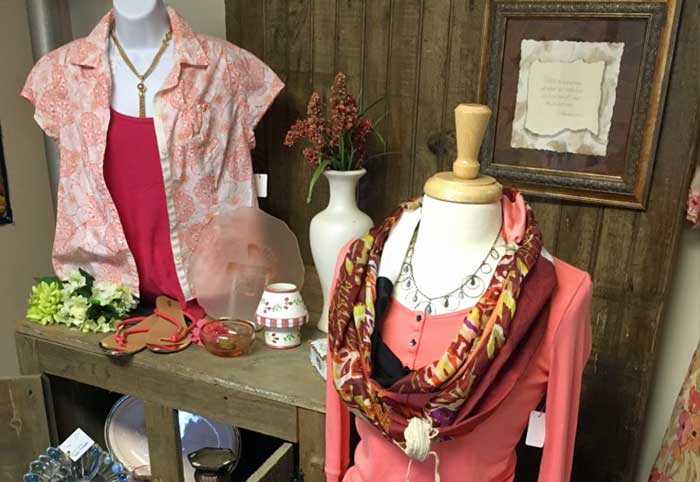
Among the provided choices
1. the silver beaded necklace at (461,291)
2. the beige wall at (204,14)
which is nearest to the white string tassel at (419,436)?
the silver beaded necklace at (461,291)

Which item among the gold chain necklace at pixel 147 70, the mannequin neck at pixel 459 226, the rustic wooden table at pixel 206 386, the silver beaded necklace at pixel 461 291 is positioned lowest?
the rustic wooden table at pixel 206 386

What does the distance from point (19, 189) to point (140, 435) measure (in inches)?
34.3

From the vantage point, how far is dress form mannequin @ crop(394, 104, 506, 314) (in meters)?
0.87

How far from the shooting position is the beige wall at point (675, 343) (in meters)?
1.28

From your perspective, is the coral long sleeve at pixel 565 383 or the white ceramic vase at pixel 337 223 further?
the white ceramic vase at pixel 337 223

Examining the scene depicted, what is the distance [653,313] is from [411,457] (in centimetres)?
68

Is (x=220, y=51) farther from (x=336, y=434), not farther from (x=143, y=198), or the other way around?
(x=336, y=434)

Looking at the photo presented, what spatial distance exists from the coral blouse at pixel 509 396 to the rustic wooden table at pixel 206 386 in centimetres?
21

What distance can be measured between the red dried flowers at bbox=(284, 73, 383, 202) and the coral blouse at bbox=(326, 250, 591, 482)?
18.1 inches

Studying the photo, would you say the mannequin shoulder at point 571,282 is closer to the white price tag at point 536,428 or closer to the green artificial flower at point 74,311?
the white price tag at point 536,428

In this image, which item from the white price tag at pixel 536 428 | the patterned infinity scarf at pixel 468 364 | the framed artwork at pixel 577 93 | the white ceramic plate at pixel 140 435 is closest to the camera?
the patterned infinity scarf at pixel 468 364

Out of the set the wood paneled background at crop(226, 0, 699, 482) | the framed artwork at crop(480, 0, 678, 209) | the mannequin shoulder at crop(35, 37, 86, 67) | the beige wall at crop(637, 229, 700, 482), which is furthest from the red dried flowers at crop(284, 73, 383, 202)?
the beige wall at crop(637, 229, 700, 482)

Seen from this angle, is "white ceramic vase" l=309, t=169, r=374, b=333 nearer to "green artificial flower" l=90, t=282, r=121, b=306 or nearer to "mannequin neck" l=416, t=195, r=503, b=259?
"mannequin neck" l=416, t=195, r=503, b=259

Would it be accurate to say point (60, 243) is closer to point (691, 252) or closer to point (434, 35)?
point (434, 35)
